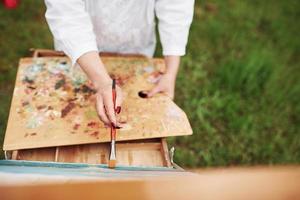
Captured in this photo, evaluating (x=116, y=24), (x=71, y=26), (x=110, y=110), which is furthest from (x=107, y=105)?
(x=116, y=24)

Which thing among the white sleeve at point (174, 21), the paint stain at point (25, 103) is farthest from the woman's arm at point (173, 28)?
the paint stain at point (25, 103)

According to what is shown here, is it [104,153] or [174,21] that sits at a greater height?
[174,21]

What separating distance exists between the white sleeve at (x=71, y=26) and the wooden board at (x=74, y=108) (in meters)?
0.14

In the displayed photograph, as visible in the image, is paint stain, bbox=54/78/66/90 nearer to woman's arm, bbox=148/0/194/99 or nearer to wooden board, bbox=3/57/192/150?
wooden board, bbox=3/57/192/150

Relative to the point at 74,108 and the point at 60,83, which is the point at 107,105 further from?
the point at 60,83

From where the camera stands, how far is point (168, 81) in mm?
1261

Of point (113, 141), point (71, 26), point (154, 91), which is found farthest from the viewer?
point (154, 91)

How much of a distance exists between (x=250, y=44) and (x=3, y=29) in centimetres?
156

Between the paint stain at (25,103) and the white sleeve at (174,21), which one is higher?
the white sleeve at (174,21)

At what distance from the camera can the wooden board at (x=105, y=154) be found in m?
1.05

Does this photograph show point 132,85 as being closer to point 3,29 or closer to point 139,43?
point 139,43

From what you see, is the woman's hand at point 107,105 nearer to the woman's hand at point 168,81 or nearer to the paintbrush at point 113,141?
the paintbrush at point 113,141

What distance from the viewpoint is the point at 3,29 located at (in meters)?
2.39

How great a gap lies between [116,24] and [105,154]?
0.48 metres
